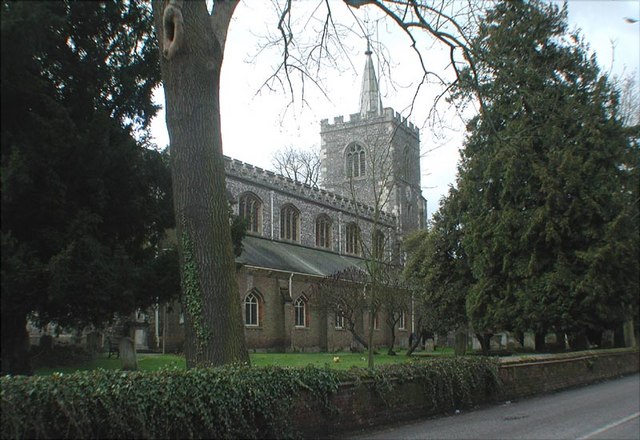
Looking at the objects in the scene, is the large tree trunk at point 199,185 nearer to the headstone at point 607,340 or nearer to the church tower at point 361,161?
the headstone at point 607,340

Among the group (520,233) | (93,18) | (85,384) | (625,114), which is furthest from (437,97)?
(625,114)

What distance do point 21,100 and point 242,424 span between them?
743cm

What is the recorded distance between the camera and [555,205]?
20.5 m

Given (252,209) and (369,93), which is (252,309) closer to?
(252,209)

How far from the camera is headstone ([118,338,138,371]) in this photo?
1756 centimetres

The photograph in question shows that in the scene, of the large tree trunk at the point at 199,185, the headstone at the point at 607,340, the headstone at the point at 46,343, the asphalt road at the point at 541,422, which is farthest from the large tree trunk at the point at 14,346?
the headstone at the point at 607,340

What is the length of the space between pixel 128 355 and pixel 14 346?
5348 mm

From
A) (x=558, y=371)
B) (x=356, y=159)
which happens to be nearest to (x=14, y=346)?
(x=558, y=371)

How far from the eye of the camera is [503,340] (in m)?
41.4

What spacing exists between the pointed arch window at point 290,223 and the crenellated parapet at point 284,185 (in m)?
1.02

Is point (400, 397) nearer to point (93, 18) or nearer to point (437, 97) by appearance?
point (437, 97)

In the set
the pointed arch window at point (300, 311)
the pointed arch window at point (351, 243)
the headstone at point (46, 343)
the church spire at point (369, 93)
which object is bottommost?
the headstone at point (46, 343)

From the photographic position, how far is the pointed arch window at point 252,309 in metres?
30.7

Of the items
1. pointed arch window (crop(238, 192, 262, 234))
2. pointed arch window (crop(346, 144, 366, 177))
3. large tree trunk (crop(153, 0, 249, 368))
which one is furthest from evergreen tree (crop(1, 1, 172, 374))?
pointed arch window (crop(346, 144, 366, 177))
